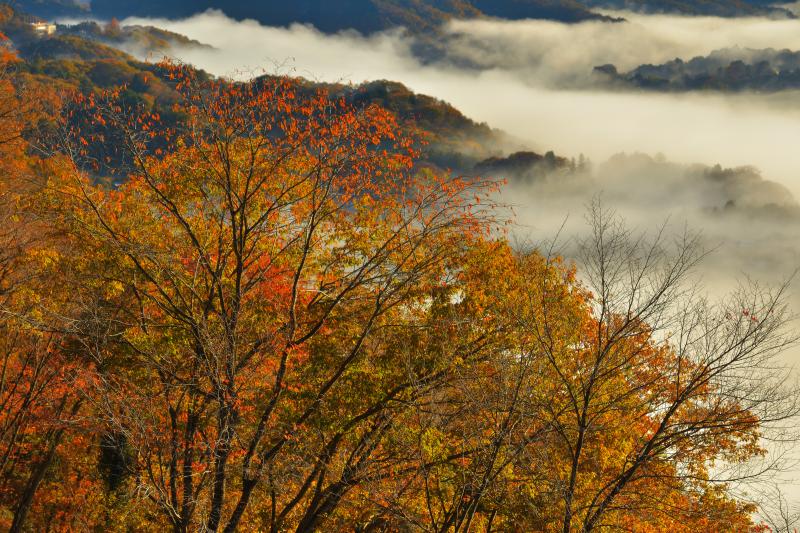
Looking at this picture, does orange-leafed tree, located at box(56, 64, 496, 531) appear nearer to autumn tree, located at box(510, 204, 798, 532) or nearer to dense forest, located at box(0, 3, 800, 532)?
dense forest, located at box(0, 3, 800, 532)

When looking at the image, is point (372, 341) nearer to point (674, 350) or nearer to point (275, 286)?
point (275, 286)

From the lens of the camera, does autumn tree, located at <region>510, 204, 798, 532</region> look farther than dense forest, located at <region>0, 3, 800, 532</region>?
No

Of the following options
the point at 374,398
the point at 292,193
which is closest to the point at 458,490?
the point at 374,398

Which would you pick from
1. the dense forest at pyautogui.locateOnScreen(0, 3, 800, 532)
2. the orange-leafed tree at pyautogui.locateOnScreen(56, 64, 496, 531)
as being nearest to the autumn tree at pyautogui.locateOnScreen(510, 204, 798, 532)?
the dense forest at pyautogui.locateOnScreen(0, 3, 800, 532)

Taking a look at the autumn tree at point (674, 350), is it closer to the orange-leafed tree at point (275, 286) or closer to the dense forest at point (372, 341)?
the dense forest at point (372, 341)

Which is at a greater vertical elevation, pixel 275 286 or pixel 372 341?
pixel 275 286

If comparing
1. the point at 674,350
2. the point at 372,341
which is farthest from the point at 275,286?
the point at 674,350

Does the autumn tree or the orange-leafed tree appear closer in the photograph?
the autumn tree

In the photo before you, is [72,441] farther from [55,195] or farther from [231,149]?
[231,149]

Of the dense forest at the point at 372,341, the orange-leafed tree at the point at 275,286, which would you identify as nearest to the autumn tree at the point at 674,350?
the dense forest at the point at 372,341

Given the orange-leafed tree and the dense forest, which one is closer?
the dense forest

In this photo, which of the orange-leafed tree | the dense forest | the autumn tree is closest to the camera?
the autumn tree

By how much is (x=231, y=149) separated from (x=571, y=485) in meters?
9.88

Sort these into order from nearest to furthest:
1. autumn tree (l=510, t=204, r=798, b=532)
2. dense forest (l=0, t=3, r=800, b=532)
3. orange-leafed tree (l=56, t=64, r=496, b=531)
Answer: autumn tree (l=510, t=204, r=798, b=532) → dense forest (l=0, t=3, r=800, b=532) → orange-leafed tree (l=56, t=64, r=496, b=531)
